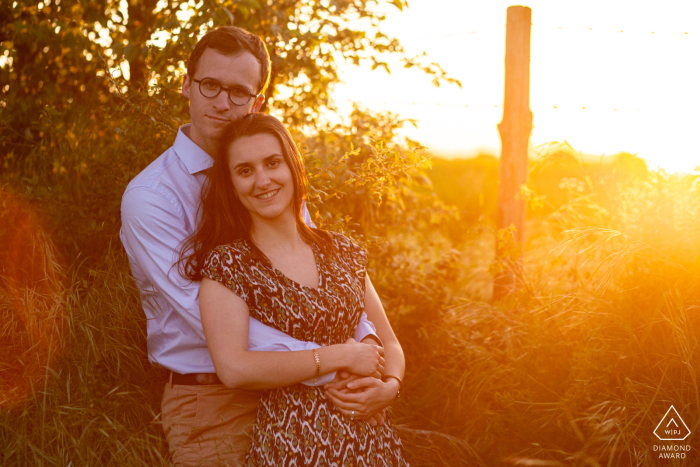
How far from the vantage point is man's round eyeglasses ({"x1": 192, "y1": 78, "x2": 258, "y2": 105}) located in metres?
2.64

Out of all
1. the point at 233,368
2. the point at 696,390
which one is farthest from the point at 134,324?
the point at 696,390

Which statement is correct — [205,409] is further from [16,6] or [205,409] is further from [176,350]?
[16,6]

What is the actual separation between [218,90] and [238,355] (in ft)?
4.08

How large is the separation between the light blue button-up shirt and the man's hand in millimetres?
60

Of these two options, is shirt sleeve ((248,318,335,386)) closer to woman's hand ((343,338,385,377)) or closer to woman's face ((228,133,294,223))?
woman's hand ((343,338,385,377))

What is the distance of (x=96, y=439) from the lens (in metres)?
2.29

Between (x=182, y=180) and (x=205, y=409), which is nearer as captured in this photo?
(x=205, y=409)

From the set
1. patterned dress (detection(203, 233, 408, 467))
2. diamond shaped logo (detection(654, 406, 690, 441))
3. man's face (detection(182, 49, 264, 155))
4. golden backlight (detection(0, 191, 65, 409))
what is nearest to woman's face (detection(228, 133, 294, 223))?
patterned dress (detection(203, 233, 408, 467))

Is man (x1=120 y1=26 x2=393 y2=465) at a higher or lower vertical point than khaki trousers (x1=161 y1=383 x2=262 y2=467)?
higher

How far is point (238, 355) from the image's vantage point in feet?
6.56

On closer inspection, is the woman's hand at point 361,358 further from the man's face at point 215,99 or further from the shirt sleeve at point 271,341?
the man's face at point 215,99

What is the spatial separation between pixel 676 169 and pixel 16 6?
3.75 metres

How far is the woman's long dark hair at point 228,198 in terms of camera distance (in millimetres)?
2242

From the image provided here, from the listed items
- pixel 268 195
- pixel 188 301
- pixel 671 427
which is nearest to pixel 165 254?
pixel 188 301
